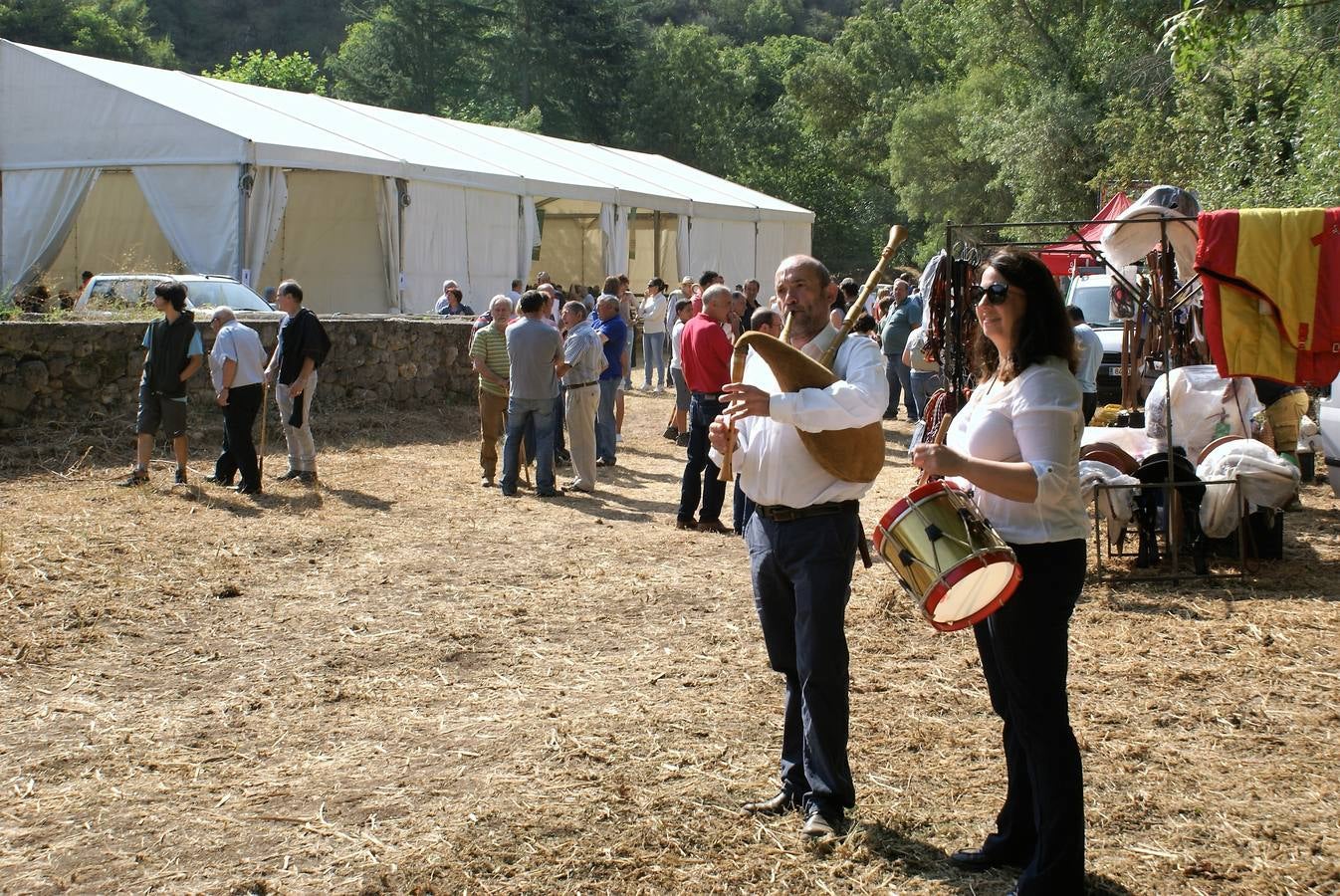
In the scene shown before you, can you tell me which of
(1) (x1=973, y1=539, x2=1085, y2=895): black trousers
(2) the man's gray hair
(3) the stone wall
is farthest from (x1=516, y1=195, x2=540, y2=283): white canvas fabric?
(1) (x1=973, y1=539, x2=1085, y2=895): black trousers

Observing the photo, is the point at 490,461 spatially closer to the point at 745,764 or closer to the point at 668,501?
the point at 668,501

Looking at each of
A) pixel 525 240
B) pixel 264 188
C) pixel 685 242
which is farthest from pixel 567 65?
pixel 264 188

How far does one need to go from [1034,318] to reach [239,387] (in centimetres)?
922

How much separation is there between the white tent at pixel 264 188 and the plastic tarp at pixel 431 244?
3cm

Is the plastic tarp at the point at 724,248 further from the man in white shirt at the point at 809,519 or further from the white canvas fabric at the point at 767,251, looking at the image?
the man in white shirt at the point at 809,519

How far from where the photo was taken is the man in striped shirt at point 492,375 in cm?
1263

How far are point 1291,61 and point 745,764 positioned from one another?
766 inches

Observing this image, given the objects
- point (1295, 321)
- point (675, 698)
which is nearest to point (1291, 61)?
point (1295, 321)

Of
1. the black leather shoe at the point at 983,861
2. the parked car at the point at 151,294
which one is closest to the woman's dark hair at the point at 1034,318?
the black leather shoe at the point at 983,861

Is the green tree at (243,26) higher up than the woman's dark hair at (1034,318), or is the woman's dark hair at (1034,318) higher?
the green tree at (243,26)

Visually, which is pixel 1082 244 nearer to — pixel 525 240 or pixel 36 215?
pixel 525 240

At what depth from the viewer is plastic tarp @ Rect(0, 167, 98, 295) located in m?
22.5

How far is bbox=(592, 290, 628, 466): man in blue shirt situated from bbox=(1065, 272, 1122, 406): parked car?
6.39m

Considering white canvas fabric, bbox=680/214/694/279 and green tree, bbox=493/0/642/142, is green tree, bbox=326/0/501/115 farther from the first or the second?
white canvas fabric, bbox=680/214/694/279
